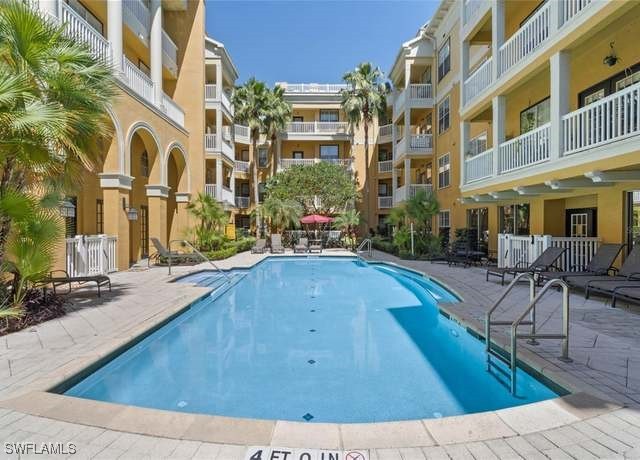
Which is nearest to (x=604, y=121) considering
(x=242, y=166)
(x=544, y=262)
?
(x=544, y=262)

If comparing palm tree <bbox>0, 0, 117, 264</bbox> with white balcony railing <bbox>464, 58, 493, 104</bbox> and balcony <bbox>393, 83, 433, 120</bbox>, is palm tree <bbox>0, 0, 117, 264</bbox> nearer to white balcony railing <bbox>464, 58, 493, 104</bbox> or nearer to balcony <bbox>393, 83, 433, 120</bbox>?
white balcony railing <bbox>464, 58, 493, 104</bbox>

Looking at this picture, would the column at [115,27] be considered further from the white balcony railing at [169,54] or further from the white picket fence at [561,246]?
the white picket fence at [561,246]

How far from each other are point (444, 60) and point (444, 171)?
21.1ft

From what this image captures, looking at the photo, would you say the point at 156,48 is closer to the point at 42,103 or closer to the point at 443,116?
the point at 42,103

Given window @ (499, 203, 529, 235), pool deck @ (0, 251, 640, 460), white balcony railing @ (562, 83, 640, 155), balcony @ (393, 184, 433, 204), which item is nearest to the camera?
pool deck @ (0, 251, 640, 460)

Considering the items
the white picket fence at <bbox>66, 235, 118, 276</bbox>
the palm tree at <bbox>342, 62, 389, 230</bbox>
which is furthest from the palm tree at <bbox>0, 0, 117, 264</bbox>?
the palm tree at <bbox>342, 62, 389, 230</bbox>

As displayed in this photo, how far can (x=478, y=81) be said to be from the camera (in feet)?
47.9

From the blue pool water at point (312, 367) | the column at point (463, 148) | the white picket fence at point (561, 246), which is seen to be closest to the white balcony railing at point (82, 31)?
the blue pool water at point (312, 367)

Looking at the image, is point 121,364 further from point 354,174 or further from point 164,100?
point 354,174

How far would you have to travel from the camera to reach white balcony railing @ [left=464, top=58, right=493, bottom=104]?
13766 mm

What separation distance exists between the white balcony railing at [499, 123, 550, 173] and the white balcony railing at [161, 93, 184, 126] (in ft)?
46.7

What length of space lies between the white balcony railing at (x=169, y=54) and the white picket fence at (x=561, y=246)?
17.8 m

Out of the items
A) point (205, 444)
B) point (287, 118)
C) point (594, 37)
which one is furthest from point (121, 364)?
point (287, 118)

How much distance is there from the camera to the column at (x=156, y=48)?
16.0m
